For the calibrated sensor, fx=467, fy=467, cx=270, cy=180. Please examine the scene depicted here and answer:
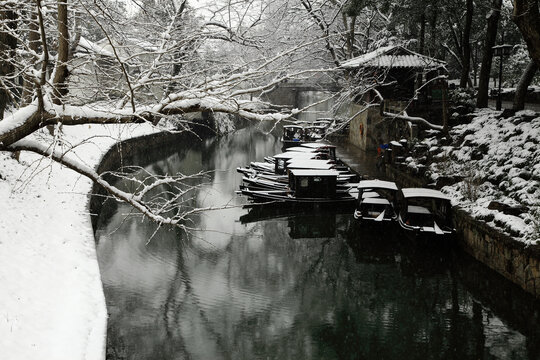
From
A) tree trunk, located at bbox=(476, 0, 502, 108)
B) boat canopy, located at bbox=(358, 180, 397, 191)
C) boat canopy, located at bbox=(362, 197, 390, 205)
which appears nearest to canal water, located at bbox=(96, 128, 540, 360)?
boat canopy, located at bbox=(362, 197, 390, 205)

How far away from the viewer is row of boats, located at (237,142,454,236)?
13617mm

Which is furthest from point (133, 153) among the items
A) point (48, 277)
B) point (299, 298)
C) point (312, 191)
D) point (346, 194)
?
point (48, 277)

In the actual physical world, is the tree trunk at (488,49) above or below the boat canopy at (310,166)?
above

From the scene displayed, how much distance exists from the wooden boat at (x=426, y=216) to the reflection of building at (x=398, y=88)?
708 cm

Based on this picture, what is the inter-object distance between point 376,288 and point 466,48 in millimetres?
14574

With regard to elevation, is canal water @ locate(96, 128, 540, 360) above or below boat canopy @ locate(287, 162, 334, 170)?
below

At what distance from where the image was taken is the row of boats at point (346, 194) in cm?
1362

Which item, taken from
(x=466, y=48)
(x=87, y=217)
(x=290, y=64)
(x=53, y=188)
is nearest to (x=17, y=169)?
(x=53, y=188)

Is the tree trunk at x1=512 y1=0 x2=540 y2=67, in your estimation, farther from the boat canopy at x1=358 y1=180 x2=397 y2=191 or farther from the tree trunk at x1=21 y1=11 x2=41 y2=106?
the tree trunk at x1=21 y1=11 x2=41 y2=106

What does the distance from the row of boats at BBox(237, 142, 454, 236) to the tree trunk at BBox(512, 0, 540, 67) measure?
4.47 m

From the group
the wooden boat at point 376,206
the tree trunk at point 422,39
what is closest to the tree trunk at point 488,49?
the tree trunk at point 422,39

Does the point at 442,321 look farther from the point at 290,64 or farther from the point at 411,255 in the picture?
the point at 290,64

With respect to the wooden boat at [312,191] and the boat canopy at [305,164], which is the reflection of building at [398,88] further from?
the wooden boat at [312,191]

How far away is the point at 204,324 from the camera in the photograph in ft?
30.2
